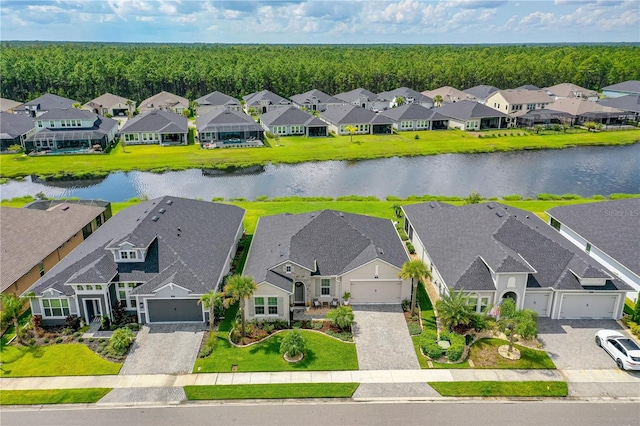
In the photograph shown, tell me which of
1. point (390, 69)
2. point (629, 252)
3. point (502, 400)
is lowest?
point (502, 400)

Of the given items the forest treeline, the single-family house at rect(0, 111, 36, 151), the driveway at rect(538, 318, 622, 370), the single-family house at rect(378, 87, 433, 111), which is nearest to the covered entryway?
the driveway at rect(538, 318, 622, 370)

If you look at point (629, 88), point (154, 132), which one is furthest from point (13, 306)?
point (629, 88)

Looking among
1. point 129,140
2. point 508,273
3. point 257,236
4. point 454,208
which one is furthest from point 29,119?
point 508,273

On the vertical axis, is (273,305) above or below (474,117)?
below

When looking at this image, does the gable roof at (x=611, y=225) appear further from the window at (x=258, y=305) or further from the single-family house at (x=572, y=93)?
the single-family house at (x=572, y=93)

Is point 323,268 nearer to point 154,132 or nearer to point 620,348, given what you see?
point 620,348

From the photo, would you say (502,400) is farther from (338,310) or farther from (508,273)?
(338,310)
